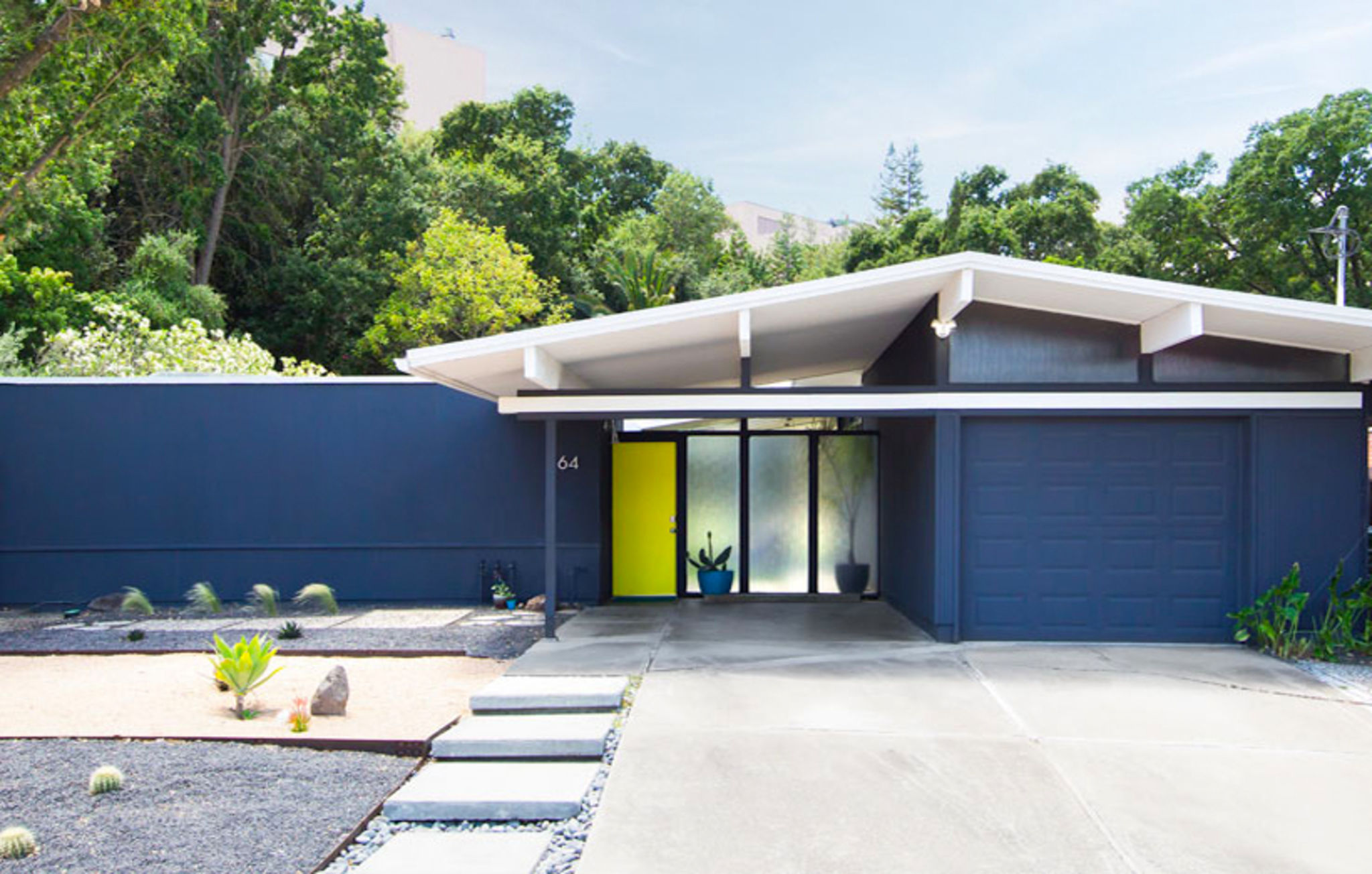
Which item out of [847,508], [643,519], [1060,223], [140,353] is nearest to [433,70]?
[1060,223]

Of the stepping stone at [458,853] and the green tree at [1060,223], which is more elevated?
the green tree at [1060,223]

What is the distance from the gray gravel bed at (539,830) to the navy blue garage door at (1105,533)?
4339 millimetres

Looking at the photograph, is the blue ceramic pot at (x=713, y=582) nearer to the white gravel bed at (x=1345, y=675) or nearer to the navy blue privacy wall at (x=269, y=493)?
A: the navy blue privacy wall at (x=269, y=493)

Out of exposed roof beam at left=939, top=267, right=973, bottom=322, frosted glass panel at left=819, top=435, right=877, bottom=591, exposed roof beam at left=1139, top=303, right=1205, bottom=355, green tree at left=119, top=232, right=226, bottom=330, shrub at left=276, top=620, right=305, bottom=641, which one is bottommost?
shrub at left=276, top=620, right=305, bottom=641

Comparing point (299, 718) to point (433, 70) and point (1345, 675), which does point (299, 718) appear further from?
point (433, 70)

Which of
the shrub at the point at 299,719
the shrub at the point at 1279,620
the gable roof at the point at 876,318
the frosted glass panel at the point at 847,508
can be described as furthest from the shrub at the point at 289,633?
the shrub at the point at 1279,620

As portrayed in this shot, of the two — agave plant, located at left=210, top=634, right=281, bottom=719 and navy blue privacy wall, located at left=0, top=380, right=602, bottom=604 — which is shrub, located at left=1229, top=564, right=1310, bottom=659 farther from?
agave plant, located at left=210, top=634, right=281, bottom=719

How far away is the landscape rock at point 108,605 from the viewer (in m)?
9.93

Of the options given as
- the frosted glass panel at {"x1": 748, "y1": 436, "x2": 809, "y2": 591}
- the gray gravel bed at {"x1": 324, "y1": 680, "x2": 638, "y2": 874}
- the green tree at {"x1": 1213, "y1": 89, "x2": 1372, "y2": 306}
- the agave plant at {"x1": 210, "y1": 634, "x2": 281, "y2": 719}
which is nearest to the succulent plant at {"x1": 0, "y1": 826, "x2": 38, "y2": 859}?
the gray gravel bed at {"x1": 324, "y1": 680, "x2": 638, "y2": 874}

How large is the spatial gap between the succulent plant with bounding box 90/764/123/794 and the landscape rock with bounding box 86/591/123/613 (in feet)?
20.0

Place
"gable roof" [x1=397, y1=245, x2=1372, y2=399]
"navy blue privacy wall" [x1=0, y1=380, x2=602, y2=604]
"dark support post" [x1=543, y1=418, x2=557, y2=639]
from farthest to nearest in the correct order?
"navy blue privacy wall" [x1=0, y1=380, x2=602, y2=604], "dark support post" [x1=543, y1=418, x2=557, y2=639], "gable roof" [x1=397, y1=245, x2=1372, y2=399]

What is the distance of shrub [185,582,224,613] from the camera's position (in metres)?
9.88

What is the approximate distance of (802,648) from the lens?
770 cm

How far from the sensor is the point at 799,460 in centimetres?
1094
